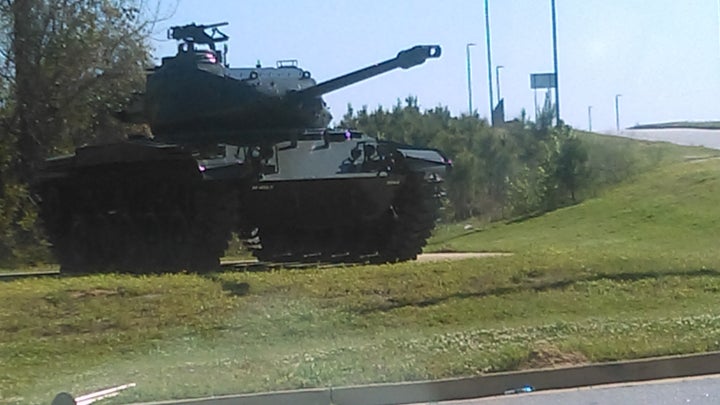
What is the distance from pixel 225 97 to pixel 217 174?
1475 mm

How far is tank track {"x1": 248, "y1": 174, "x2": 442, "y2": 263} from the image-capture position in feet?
57.3

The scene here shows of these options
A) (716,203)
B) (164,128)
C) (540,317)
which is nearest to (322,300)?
(540,317)

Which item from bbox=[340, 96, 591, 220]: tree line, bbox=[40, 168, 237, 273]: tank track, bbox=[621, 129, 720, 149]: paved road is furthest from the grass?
bbox=[40, 168, 237, 273]: tank track

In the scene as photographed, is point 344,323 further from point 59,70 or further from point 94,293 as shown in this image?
point 59,70

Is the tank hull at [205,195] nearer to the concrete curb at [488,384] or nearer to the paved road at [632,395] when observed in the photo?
the concrete curb at [488,384]

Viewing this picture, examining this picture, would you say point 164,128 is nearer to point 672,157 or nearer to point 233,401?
point 233,401

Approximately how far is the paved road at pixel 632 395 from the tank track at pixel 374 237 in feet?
28.1

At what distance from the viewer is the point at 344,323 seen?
36.2ft

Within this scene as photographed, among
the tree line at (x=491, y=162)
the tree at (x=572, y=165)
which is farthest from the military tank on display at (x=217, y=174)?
the tree at (x=572, y=165)

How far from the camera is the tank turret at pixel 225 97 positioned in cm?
1598

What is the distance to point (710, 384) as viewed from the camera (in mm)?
8844

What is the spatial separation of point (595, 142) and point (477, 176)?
226 inches

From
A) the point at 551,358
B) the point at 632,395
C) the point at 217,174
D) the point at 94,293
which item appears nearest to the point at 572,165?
the point at 217,174

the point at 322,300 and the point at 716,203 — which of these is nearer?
the point at 322,300
